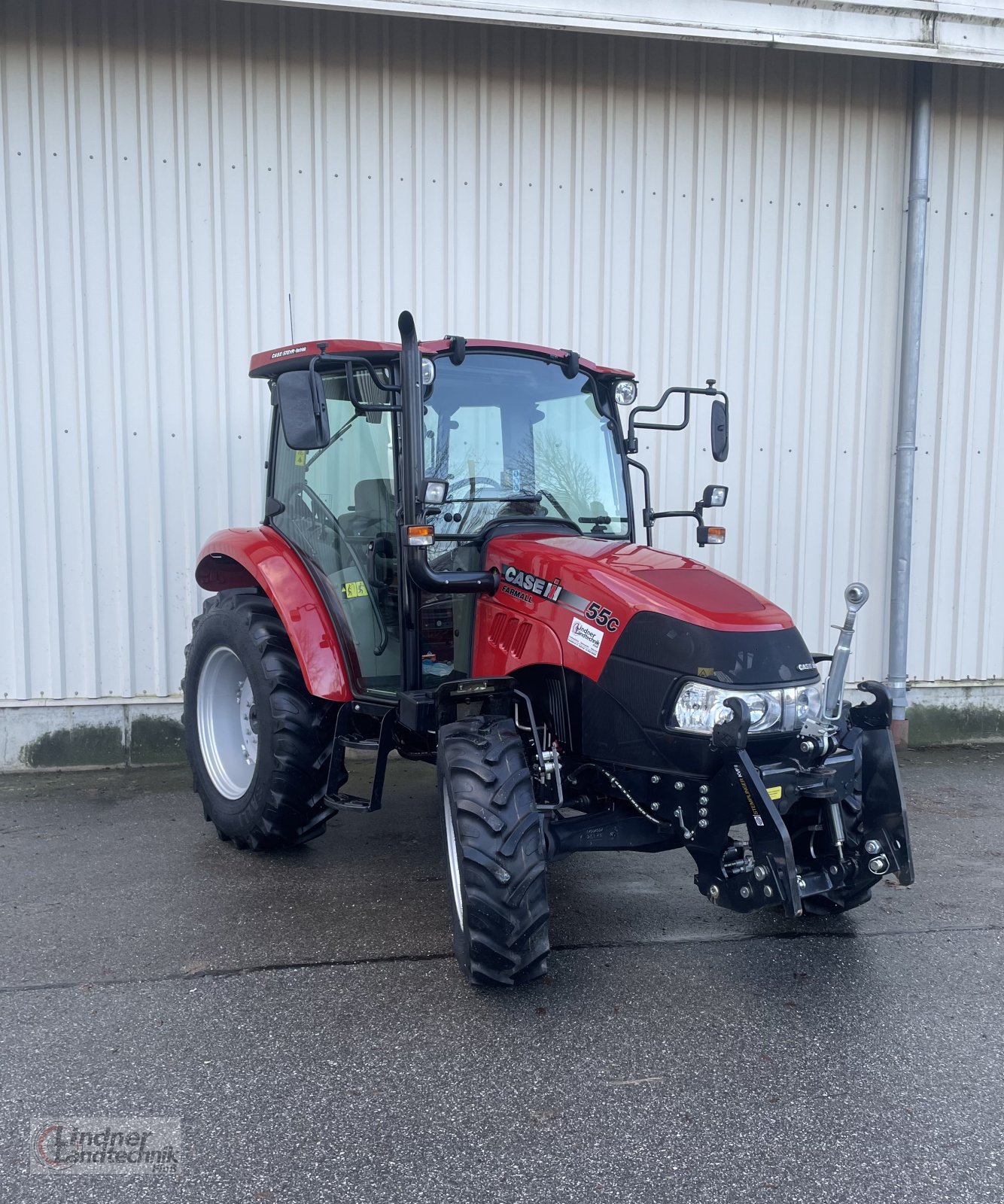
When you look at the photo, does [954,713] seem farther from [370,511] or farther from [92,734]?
[92,734]

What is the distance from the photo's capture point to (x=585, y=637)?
3424 mm

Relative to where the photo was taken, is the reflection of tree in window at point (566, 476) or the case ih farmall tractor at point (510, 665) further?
the reflection of tree in window at point (566, 476)

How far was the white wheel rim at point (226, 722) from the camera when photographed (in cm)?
481

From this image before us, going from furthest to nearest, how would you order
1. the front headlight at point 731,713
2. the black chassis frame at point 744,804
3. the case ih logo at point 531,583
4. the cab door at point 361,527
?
the cab door at point 361,527 < the case ih logo at point 531,583 < the front headlight at point 731,713 < the black chassis frame at point 744,804

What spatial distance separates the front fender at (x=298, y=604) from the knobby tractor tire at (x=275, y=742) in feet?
0.35

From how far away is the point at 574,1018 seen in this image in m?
3.16

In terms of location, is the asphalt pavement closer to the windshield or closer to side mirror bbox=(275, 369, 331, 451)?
the windshield

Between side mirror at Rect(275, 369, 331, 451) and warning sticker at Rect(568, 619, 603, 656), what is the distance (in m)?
1.04

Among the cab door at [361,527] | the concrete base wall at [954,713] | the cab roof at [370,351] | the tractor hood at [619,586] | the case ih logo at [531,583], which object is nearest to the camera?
the tractor hood at [619,586]

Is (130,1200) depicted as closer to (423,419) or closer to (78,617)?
(423,419)

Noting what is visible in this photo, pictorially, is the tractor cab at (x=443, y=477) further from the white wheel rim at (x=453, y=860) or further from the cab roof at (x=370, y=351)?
the white wheel rim at (x=453, y=860)

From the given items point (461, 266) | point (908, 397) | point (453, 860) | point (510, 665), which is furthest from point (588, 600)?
point (908, 397)

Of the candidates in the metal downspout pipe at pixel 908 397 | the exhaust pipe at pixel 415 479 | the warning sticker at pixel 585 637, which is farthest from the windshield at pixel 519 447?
the metal downspout pipe at pixel 908 397

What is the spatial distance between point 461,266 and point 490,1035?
485cm
